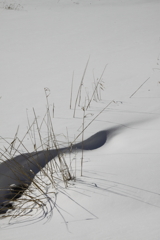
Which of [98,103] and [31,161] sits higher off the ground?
[98,103]

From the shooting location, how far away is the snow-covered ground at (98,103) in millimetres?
1079

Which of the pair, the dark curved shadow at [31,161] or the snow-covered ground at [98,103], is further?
the dark curved shadow at [31,161]

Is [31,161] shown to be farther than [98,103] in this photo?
No

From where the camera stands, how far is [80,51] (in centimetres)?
446

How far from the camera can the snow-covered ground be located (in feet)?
3.54

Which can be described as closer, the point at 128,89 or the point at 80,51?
the point at 128,89

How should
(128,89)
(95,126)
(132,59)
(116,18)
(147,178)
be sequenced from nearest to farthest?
(147,178), (95,126), (128,89), (132,59), (116,18)

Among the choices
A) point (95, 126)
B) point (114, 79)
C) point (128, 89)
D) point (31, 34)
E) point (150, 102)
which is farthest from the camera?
point (31, 34)

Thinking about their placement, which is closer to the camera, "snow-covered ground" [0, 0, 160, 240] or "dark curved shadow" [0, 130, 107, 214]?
"snow-covered ground" [0, 0, 160, 240]

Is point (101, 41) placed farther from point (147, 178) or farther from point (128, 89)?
point (147, 178)

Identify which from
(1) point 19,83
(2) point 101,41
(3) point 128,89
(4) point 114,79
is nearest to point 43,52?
(2) point 101,41

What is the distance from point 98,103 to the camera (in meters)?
2.62

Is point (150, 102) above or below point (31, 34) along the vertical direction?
below

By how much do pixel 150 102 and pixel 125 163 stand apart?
1116 mm
